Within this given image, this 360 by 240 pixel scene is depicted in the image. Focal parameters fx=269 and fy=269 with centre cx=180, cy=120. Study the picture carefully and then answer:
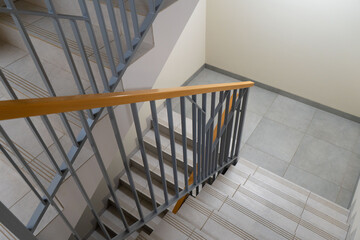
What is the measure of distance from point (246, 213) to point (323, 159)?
82.0 inches

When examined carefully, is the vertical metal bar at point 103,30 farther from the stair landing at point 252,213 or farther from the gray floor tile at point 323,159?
the gray floor tile at point 323,159

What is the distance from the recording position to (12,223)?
2.81 feet

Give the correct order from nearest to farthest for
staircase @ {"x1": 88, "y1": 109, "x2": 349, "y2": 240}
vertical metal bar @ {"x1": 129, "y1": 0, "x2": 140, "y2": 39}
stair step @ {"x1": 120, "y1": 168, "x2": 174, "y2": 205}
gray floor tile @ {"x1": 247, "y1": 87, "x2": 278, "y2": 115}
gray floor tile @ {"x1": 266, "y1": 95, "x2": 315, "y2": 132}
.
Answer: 1. vertical metal bar @ {"x1": 129, "y1": 0, "x2": 140, "y2": 39}
2. staircase @ {"x1": 88, "y1": 109, "x2": 349, "y2": 240}
3. stair step @ {"x1": 120, "y1": 168, "x2": 174, "y2": 205}
4. gray floor tile @ {"x1": 266, "y1": 95, "x2": 315, "y2": 132}
5. gray floor tile @ {"x1": 247, "y1": 87, "x2": 278, "y2": 115}

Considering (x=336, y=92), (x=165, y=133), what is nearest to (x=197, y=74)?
(x=165, y=133)

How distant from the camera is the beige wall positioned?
150 inches

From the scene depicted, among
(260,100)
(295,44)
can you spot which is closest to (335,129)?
(260,100)

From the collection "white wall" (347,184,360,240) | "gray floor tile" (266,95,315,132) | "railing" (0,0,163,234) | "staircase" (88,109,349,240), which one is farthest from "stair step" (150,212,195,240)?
"gray floor tile" (266,95,315,132)

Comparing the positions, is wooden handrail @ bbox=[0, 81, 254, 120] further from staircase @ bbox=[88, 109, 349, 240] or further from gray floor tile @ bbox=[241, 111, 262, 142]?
gray floor tile @ bbox=[241, 111, 262, 142]

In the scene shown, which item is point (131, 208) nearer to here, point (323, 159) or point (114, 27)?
point (323, 159)

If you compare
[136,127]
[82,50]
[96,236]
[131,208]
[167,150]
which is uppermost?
[82,50]

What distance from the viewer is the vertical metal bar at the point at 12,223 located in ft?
2.64

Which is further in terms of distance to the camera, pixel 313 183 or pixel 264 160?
pixel 264 160

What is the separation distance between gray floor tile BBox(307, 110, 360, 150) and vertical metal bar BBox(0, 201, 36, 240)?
423 centimetres

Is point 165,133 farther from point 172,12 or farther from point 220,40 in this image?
point 172,12
